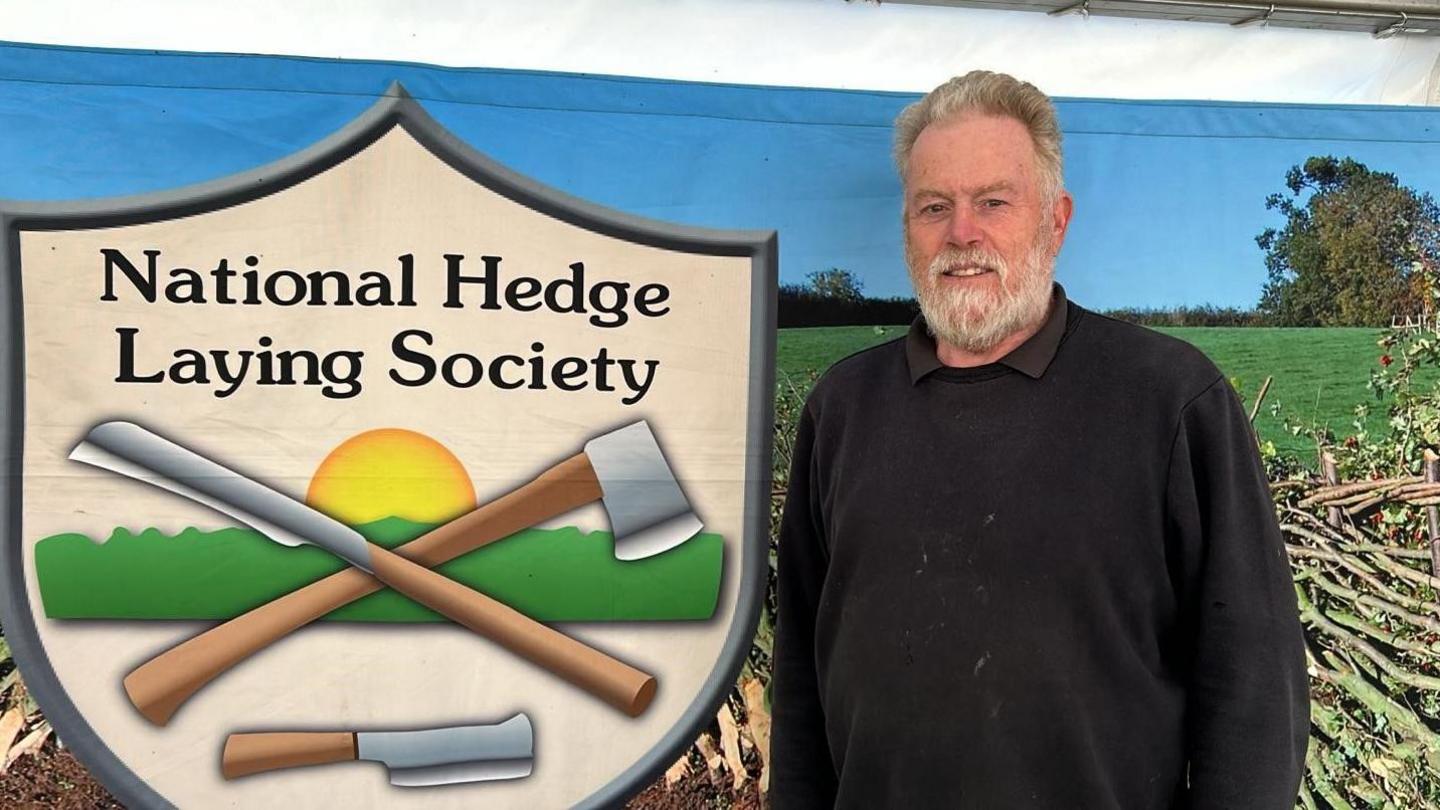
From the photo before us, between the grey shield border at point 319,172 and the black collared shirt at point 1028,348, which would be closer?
the black collared shirt at point 1028,348

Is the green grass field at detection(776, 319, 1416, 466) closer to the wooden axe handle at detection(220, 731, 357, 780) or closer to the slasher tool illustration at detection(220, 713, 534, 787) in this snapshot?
the slasher tool illustration at detection(220, 713, 534, 787)

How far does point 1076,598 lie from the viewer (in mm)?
1357

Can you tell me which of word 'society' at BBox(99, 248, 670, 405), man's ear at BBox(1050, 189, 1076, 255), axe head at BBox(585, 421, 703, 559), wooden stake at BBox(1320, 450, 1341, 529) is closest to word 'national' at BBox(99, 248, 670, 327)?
word 'society' at BBox(99, 248, 670, 405)

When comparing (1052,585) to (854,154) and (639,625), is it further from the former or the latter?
(854,154)

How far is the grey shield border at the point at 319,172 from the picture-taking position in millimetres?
1665

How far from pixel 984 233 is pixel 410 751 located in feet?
4.00

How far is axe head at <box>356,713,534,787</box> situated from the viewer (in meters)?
1.75

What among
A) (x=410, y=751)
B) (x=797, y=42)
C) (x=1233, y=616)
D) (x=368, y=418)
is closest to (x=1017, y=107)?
(x=797, y=42)

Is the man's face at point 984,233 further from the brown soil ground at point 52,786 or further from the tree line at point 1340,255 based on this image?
the brown soil ground at point 52,786

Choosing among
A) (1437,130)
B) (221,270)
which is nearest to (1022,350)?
(1437,130)

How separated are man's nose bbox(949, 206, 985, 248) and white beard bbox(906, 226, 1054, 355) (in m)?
0.01

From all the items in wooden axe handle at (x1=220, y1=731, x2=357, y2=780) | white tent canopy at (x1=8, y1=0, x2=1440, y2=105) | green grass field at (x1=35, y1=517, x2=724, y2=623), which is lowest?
wooden axe handle at (x1=220, y1=731, x2=357, y2=780)

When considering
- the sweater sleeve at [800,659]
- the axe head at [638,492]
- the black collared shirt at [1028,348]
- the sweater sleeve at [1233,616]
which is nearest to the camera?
the sweater sleeve at [1233,616]

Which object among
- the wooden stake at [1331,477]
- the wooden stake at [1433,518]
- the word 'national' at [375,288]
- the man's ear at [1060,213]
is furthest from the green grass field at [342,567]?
the wooden stake at [1433,518]
